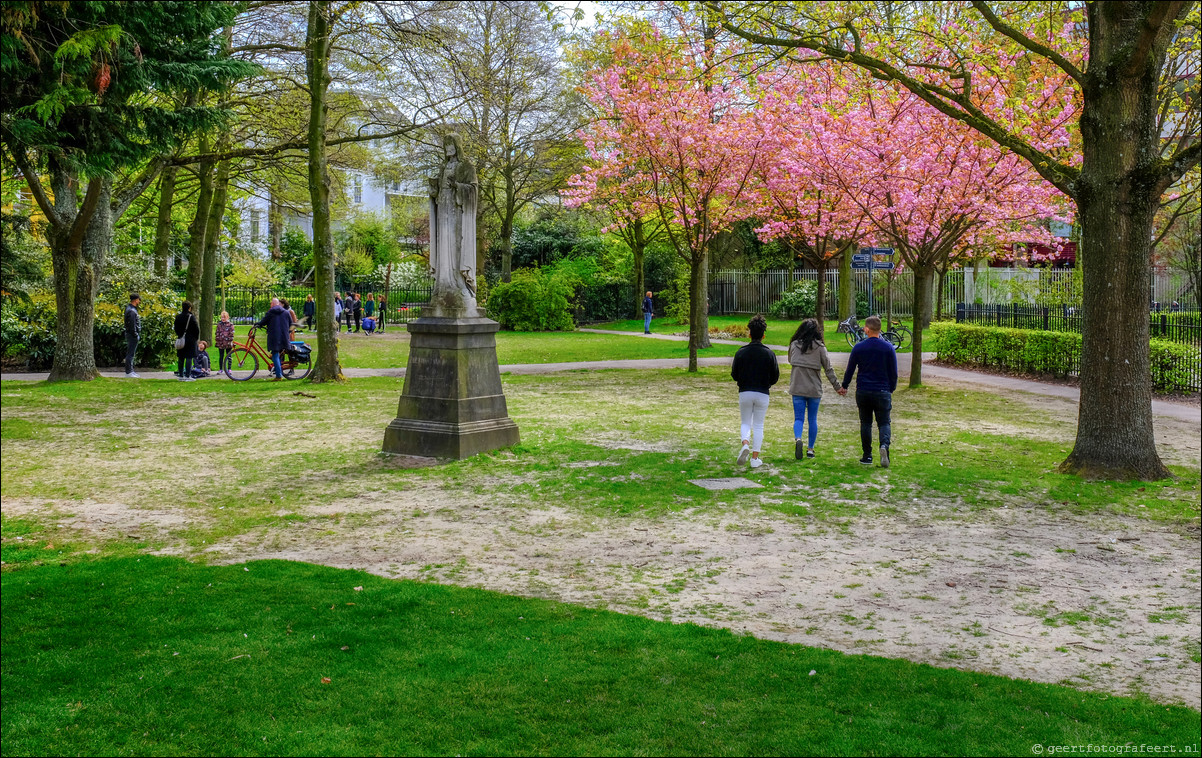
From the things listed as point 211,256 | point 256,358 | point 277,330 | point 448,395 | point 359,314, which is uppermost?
point 211,256

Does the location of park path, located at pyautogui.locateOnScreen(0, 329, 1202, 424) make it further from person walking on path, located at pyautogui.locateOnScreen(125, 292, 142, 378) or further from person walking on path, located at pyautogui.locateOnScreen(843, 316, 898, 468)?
person walking on path, located at pyautogui.locateOnScreen(843, 316, 898, 468)

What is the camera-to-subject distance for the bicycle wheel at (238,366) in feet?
70.0

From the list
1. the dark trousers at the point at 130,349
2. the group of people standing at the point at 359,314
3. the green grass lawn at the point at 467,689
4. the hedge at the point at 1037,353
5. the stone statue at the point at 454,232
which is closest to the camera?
the green grass lawn at the point at 467,689

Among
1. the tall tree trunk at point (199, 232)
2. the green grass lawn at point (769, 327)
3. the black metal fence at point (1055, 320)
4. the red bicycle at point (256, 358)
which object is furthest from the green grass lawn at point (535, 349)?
the black metal fence at point (1055, 320)

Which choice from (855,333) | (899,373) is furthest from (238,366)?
(855,333)

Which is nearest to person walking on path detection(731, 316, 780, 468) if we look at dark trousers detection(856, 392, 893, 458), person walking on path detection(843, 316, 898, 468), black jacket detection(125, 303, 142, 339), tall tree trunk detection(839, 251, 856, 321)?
person walking on path detection(843, 316, 898, 468)

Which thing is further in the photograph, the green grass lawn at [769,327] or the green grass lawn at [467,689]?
the green grass lawn at [769,327]

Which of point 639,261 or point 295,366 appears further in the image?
point 639,261

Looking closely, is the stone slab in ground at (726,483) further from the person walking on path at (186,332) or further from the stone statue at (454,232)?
the person walking on path at (186,332)

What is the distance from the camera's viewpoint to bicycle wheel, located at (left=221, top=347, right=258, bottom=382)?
21328 millimetres

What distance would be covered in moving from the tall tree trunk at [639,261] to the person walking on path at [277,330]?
24049mm

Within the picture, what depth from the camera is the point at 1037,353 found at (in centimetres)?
2181

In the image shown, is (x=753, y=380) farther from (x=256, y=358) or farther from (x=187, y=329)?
(x=256, y=358)

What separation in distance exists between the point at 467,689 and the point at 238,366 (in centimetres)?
1874
